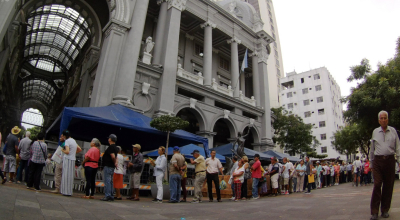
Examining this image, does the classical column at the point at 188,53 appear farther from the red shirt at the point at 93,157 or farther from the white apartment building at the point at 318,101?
the white apartment building at the point at 318,101

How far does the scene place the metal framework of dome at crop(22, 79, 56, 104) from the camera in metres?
45.7

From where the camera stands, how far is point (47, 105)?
56.0 meters

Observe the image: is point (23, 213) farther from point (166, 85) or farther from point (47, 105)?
point (47, 105)

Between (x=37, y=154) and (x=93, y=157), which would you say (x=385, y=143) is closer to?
(x=93, y=157)

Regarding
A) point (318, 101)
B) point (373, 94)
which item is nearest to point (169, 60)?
point (373, 94)

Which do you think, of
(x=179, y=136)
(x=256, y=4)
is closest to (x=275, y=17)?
(x=256, y=4)

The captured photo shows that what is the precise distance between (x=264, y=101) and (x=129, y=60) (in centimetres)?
1647

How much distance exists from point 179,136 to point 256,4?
6365 centimetres

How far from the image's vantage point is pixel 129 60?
17.7 m

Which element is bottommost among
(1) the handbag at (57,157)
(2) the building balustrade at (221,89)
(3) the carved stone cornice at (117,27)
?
(1) the handbag at (57,157)

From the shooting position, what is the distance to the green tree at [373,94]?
1767 centimetres

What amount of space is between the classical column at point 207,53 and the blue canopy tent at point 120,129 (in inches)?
425

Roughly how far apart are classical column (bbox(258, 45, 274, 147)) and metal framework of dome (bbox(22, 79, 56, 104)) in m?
35.9

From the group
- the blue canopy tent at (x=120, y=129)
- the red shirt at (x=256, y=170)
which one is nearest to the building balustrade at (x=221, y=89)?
the blue canopy tent at (x=120, y=129)
